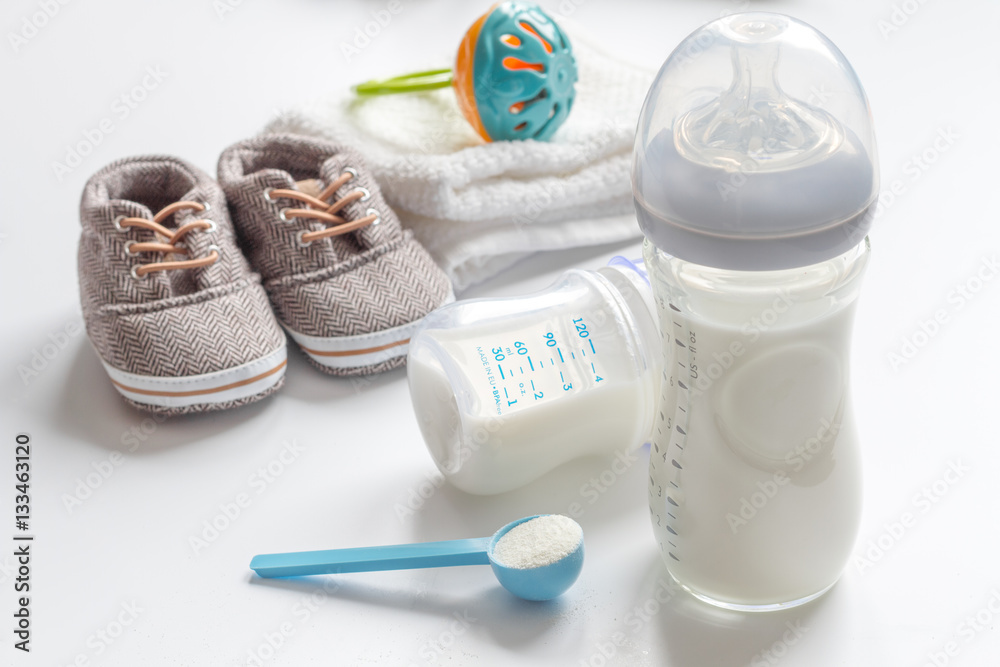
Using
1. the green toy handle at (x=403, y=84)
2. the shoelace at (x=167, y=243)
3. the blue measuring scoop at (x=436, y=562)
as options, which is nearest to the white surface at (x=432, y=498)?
the blue measuring scoop at (x=436, y=562)

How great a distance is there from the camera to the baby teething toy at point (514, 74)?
1017mm

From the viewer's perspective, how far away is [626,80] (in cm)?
123

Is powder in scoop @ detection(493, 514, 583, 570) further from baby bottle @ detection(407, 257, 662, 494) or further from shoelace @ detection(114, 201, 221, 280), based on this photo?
shoelace @ detection(114, 201, 221, 280)

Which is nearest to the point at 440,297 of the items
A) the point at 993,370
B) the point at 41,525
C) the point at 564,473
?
the point at 564,473

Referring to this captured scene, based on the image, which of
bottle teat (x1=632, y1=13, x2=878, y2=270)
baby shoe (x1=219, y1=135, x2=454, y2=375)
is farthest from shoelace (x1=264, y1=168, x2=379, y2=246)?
bottle teat (x1=632, y1=13, x2=878, y2=270)

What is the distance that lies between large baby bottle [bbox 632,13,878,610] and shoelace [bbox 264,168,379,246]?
0.45 m

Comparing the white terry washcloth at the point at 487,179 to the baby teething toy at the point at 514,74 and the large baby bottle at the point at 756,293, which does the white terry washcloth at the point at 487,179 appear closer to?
the baby teething toy at the point at 514,74

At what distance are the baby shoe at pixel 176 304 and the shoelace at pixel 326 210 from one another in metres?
0.06

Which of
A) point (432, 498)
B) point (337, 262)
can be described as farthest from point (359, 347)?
point (432, 498)

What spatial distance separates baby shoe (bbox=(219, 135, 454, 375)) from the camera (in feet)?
2.97

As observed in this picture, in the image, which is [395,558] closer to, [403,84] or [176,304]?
[176,304]

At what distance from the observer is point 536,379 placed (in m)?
0.70

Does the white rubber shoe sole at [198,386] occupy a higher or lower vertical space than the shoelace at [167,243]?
lower

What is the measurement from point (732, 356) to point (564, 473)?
263mm
